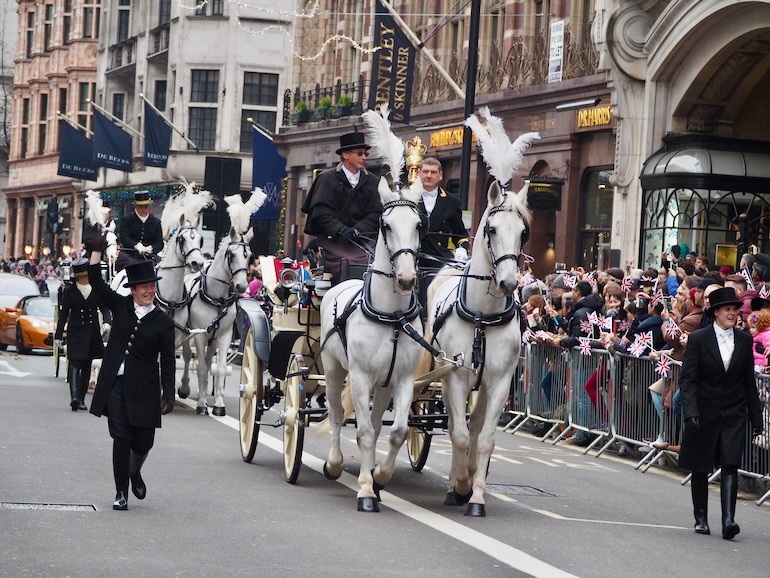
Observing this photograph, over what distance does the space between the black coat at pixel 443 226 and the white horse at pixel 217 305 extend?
222 inches

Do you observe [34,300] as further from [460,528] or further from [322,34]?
[460,528]

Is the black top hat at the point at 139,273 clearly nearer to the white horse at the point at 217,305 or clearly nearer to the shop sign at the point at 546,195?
the white horse at the point at 217,305

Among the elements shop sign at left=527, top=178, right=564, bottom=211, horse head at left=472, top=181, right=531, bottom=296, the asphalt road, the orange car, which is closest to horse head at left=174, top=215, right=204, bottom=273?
the asphalt road

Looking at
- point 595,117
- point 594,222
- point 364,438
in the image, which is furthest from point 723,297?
point 594,222

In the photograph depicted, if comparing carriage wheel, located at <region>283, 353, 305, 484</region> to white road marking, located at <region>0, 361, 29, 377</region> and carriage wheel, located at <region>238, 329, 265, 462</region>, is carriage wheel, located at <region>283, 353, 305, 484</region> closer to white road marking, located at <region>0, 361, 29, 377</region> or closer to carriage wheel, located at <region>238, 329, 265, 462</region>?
carriage wheel, located at <region>238, 329, 265, 462</region>

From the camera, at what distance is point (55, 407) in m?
18.3

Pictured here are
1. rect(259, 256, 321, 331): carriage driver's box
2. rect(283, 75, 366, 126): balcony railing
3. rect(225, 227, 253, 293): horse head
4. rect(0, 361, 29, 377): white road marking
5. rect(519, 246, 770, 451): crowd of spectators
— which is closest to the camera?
rect(259, 256, 321, 331): carriage driver's box

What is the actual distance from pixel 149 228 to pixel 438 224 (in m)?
8.35

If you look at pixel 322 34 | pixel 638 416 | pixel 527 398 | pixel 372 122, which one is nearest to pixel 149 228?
pixel 527 398

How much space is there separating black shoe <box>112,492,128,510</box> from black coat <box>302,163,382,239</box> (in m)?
2.81

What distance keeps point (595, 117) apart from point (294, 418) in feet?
61.8

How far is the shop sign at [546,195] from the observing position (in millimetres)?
30344

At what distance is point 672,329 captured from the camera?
49.8 feet

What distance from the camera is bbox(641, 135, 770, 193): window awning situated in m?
27.4
